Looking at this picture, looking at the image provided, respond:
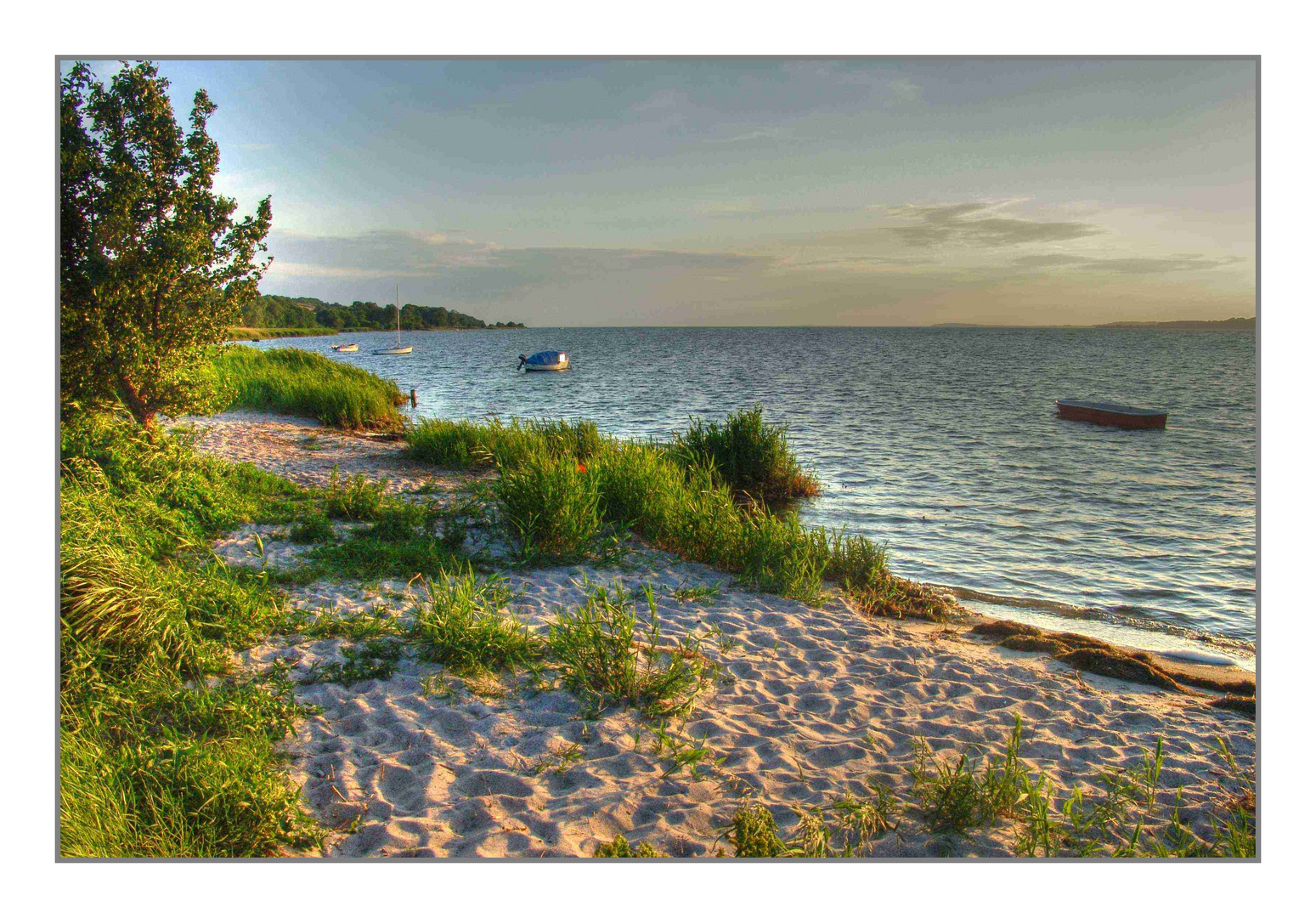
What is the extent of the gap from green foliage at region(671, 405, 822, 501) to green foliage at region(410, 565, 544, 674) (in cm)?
630

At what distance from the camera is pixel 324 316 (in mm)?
10969

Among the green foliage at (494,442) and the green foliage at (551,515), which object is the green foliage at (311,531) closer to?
the green foliage at (551,515)

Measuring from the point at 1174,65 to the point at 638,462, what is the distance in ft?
17.7

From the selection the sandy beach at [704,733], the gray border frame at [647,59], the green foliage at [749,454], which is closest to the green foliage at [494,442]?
the green foliage at [749,454]

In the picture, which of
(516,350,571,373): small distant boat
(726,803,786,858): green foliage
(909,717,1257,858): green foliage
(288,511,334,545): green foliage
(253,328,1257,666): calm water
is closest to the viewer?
(726,803,786,858): green foliage

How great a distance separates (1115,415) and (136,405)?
64.7ft

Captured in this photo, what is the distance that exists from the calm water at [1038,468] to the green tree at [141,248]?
7.61m

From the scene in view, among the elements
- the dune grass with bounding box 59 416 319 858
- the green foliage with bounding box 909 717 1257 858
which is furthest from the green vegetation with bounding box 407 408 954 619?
the green foliage with bounding box 909 717 1257 858

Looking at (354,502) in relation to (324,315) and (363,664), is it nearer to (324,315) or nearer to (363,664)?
(363,664)

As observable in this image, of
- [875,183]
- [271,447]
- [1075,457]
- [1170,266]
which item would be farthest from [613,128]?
[1075,457]

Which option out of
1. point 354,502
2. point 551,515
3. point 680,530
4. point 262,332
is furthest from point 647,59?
point 262,332

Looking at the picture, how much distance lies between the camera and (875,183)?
6.59 metres

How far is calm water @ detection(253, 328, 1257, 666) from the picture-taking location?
7.38 meters

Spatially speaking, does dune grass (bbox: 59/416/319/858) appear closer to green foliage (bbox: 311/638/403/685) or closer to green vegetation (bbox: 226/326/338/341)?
green foliage (bbox: 311/638/403/685)
